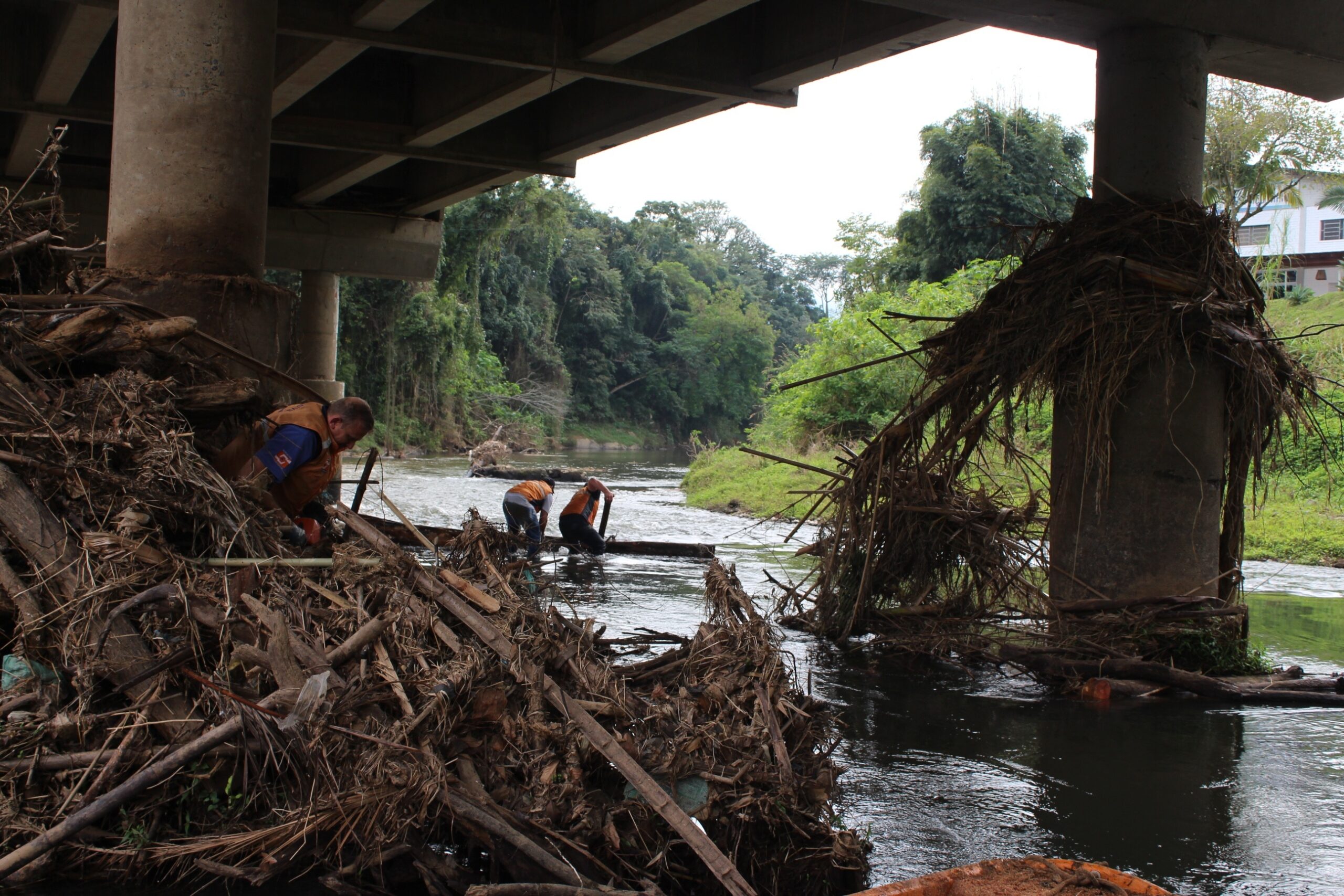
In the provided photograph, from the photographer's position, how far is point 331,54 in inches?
473

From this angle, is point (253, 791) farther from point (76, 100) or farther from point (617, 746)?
point (76, 100)

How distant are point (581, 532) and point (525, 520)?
6.19 feet

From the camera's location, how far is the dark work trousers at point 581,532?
1366cm

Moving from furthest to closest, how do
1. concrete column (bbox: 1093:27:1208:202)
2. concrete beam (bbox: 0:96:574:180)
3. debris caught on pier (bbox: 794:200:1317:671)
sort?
concrete beam (bbox: 0:96:574:180) < concrete column (bbox: 1093:27:1208:202) < debris caught on pier (bbox: 794:200:1317:671)

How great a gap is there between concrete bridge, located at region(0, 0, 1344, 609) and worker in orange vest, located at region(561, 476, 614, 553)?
407 centimetres

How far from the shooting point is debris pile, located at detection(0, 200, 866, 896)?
4059mm

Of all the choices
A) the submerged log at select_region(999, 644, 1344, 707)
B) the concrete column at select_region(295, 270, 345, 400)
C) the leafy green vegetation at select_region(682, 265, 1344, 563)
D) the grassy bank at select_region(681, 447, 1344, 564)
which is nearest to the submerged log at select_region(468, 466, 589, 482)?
the grassy bank at select_region(681, 447, 1344, 564)

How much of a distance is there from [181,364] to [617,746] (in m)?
3.46

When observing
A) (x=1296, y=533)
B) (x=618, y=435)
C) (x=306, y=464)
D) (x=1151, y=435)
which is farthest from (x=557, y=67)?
(x=618, y=435)

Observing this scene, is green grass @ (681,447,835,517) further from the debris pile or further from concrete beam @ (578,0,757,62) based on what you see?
the debris pile

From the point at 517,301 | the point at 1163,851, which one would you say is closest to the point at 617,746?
the point at 1163,851

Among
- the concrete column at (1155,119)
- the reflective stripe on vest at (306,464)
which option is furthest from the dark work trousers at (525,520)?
the concrete column at (1155,119)

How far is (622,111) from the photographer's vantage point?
46.4 ft

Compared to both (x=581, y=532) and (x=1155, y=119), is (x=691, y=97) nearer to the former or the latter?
(x=581, y=532)
